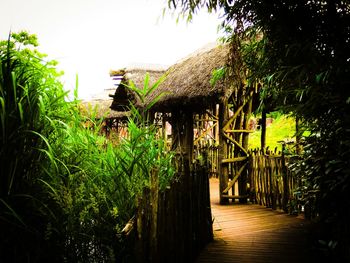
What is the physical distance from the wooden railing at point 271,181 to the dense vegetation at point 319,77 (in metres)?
2.20

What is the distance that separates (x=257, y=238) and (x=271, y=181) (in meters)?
2.14

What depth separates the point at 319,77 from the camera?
2328 mm

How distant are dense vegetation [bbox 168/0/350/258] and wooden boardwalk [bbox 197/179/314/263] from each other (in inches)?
30.2

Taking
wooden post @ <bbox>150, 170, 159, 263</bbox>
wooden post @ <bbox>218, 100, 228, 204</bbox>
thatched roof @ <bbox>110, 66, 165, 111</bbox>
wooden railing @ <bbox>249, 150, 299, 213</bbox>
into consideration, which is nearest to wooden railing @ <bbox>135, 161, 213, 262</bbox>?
wooden post @ <bbox>150, 170, 159, 263</bbox>

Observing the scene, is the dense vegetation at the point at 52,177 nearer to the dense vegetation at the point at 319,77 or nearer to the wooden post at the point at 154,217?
the wooden post at the point at 154,217

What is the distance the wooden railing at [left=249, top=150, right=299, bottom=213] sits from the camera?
217 inches

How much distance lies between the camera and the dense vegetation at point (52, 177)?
203 centimetres

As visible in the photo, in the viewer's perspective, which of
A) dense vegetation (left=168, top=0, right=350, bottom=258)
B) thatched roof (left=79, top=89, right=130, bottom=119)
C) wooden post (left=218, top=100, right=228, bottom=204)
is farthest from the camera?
thatched roof (left=79, top=89, right=130, bottom=119)

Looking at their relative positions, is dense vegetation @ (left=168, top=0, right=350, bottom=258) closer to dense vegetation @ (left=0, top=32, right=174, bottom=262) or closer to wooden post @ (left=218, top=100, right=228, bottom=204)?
dense vegetation @ (left=0, top=32, right=174, bottom=262)

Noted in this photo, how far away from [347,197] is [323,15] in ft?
5.41

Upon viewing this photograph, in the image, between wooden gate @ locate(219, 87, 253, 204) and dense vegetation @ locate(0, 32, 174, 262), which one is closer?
dense vegetation @ locate(0, 32, 174, 262)

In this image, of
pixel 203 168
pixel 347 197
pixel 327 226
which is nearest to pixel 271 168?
pixel 203 168

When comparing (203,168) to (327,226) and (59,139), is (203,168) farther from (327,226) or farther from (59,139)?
(59,139)

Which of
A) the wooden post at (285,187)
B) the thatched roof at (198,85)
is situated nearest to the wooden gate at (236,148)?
the thatched roof at (198,85)
